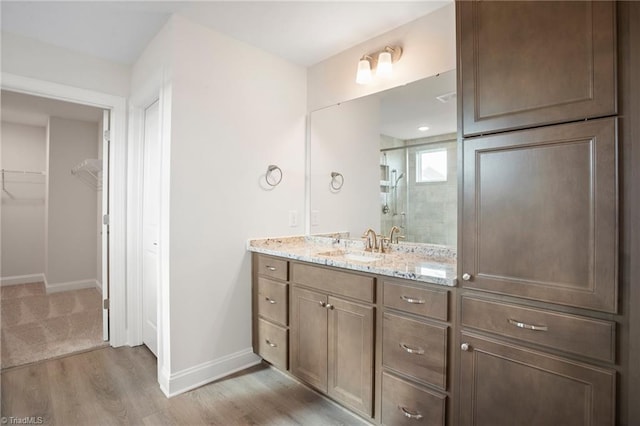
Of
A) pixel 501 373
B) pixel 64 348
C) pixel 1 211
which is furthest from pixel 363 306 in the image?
pixel 1 211

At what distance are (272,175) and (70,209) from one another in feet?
12.3

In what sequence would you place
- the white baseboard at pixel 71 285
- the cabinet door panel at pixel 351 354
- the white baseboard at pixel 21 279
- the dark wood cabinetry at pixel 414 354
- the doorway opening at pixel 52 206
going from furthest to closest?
the white baseboard at pixel 21 279, the white baseboard at pixel 71 285, the doorway opening at pixel 52 206, the cabinet door panel at pixel 351 354, the dark wood cabinetry at pixel 414 354

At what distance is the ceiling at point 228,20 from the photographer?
78.4 inches

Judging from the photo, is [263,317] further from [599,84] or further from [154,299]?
[599,84]

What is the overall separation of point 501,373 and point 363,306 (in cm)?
68

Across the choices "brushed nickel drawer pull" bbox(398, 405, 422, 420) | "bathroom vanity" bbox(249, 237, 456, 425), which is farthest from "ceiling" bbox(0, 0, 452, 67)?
"brushed nickel drawer pull" bbox(398, 405, 422, 420)

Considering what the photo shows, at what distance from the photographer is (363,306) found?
1.73 meters

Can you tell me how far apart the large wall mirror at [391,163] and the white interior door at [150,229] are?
1307 mm

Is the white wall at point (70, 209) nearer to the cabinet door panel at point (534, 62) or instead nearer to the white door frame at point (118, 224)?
the white door frame at point (118, 224)

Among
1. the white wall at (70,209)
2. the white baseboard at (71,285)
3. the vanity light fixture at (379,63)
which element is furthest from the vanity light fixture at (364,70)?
the white baseboard at (71,285)

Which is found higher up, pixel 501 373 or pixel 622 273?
pixel 622 273

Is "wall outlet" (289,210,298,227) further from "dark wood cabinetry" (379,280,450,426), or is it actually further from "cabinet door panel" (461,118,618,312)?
"cabinet door panel" (461,118,618,312)

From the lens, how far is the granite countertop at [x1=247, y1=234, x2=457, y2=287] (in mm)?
1556

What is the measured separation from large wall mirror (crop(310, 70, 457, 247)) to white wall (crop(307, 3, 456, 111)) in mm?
62
